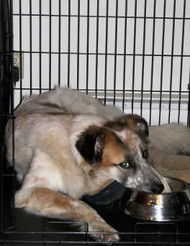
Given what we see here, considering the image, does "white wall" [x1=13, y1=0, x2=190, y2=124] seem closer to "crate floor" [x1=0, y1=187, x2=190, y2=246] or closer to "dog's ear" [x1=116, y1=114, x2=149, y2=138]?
"dog's ear" [x1=116, y1=114, x2=149, y2=138]

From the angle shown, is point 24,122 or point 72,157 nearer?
point 72,157

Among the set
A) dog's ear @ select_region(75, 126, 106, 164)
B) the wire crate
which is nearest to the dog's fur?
dog's ear @ select_region(75, 126, 106, 164)

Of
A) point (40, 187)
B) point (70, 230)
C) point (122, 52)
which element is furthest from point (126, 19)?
point (70, 230)

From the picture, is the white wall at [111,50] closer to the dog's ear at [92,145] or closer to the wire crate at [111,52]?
the wire crate at [111,52]

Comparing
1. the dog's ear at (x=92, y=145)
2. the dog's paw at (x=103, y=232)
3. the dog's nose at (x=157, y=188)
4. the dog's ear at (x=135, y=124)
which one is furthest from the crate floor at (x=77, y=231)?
the dog's ear at (x=135, y=124)

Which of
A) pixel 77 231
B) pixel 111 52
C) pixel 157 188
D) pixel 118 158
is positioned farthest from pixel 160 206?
pixel 111 52

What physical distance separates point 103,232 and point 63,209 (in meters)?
0.29

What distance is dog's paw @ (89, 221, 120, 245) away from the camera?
7.65 feet

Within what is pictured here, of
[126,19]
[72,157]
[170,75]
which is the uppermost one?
[126,19]

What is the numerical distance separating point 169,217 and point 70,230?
0.46 m

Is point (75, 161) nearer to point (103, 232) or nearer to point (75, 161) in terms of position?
point (75, 161)

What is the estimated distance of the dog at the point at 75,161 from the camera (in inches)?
103

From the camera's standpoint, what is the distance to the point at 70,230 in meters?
2.47

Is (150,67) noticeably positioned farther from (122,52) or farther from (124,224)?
(124,224)
